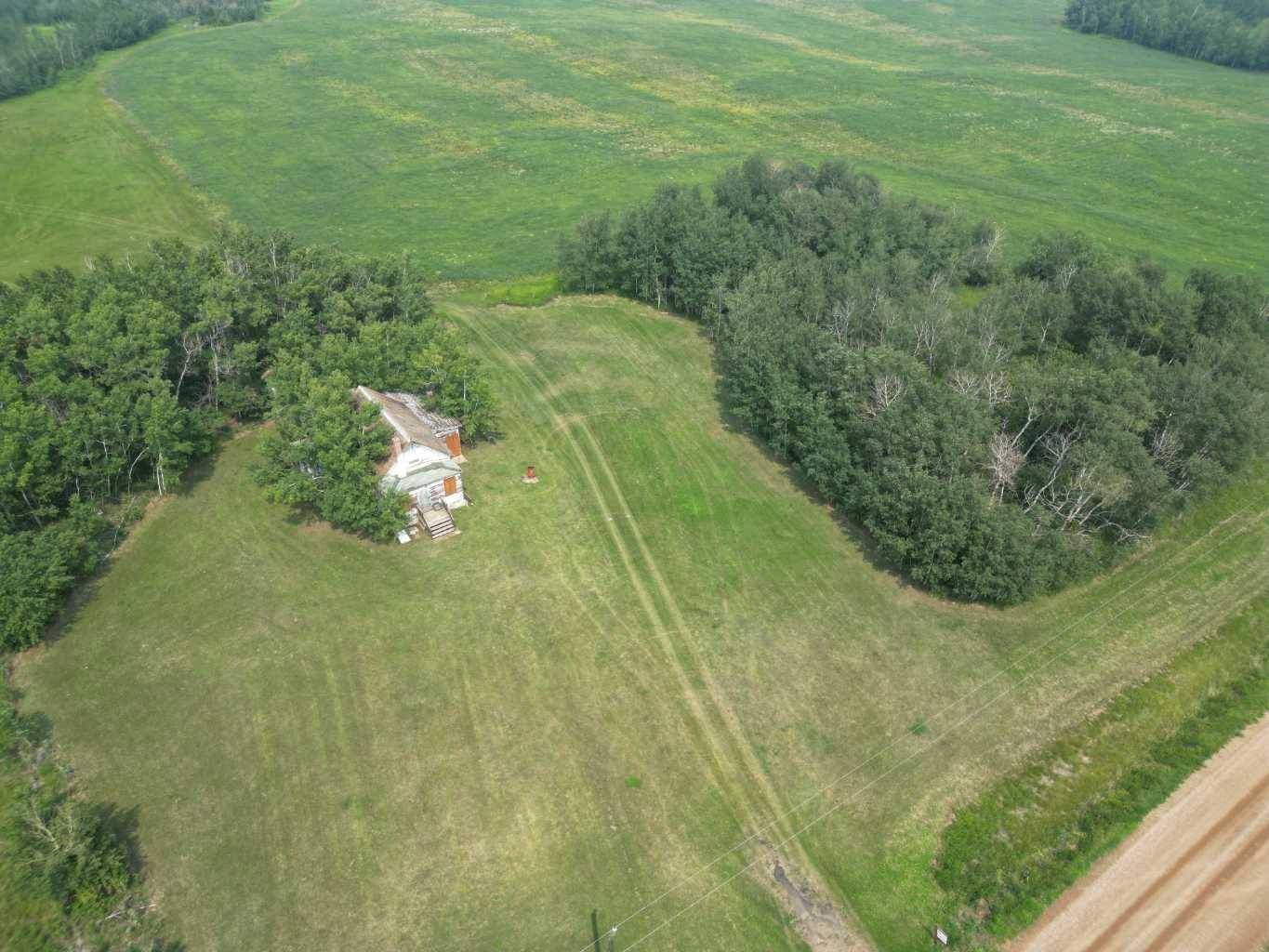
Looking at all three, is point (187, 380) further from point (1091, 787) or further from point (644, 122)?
point (644, 122)

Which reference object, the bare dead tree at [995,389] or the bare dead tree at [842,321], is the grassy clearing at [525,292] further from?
the bare dead tree at [995,389]

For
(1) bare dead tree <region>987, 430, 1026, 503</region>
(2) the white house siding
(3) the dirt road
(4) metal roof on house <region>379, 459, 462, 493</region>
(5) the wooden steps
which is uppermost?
(1) bare dead tree <region>987, 430, 1026, 503</region>

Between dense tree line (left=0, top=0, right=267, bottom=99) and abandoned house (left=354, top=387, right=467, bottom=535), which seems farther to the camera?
dense tree line (left=0, top=0, right=267, bottom=99)

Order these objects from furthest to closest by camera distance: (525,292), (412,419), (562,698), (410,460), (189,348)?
(525,292) → (189,348) → (412,419) → (410,460) → (562,698)

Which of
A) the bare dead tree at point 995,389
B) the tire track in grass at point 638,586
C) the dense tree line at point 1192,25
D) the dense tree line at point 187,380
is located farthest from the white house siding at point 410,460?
the dense tree line at point 1192,25

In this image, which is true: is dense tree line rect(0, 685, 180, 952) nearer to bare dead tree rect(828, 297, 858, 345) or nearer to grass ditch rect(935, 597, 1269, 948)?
grass ditch rect(935, 597, 1269, 948)

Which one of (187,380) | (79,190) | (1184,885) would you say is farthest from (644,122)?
(1184,885)

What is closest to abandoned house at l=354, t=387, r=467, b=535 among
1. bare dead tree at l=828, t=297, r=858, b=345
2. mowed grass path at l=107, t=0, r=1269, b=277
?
bare dead tree at l=828, t=297, r=858, b=345
